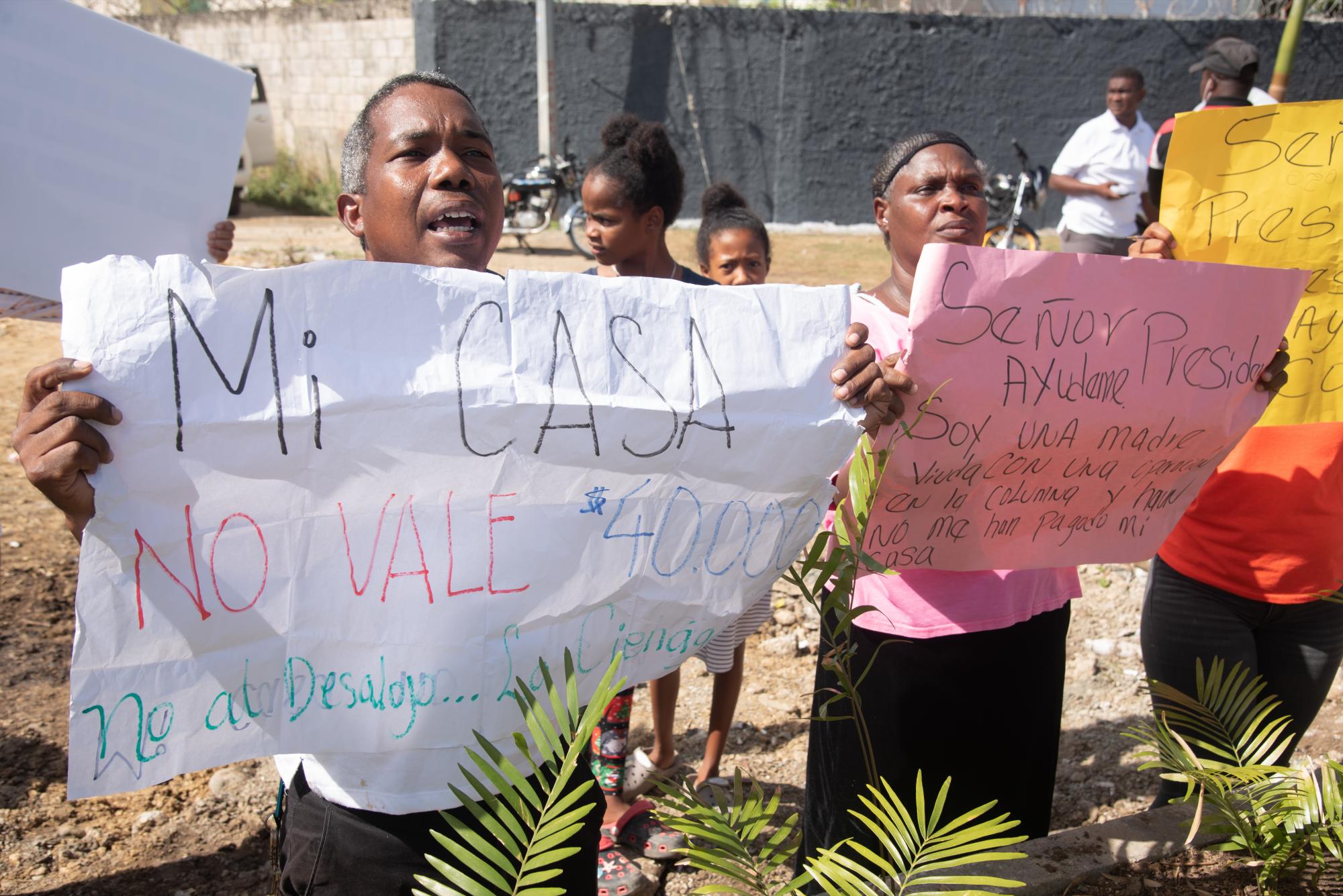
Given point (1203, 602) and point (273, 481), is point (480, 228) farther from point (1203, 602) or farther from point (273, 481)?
point (1203, 602)

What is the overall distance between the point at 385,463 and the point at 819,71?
12406 millimetres

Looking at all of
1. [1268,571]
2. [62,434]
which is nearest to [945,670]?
[1268,571]

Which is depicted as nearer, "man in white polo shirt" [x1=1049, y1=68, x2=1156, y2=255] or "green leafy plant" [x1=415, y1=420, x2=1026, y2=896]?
"green leafy plant" [x1=415, y1=420, x2=1026, y2=896]

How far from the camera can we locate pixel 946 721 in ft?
6.84

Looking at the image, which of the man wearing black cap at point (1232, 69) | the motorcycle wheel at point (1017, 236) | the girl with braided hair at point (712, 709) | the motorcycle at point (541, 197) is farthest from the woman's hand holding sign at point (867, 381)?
the motorcycle at point (541, 197)

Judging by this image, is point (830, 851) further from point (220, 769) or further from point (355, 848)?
point (220, 769)

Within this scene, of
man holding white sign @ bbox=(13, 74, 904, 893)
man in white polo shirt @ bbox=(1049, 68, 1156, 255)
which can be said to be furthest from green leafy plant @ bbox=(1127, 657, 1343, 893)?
man in white polo shirt @ bbox=(1049, 68, 1156, 255)

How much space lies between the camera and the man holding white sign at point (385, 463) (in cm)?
133

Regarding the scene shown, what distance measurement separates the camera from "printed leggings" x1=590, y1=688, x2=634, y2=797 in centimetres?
295

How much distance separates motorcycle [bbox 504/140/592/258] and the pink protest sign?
9561 millimetres

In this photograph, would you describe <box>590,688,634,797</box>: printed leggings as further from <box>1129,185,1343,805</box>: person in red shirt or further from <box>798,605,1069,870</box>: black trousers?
<box>1129,185,1343,805</box>: person in red shirt

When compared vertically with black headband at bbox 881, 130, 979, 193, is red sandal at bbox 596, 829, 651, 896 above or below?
below

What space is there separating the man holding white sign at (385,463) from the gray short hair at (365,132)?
10mm

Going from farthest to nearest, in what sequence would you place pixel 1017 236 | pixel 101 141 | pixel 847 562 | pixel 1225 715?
pixel 1017 236 < pixel 101 141 < pixel 1225 715 < pixel 847 562
